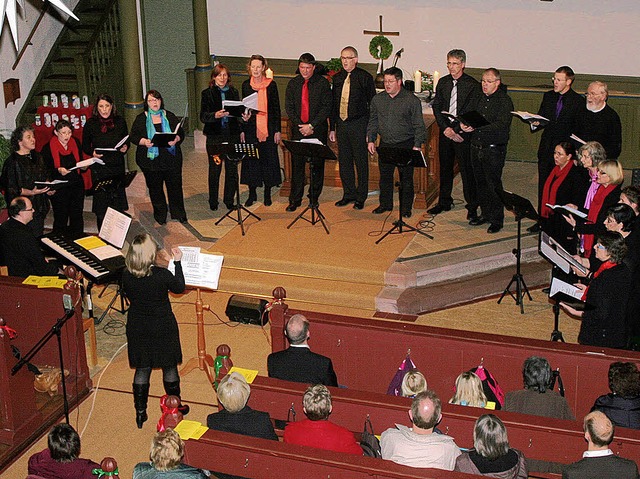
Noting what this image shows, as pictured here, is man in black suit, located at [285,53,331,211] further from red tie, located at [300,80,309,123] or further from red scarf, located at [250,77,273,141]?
red scarf, located at [250,77,273,141]

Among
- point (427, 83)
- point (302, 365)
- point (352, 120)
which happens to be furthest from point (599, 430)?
point (427, 83)

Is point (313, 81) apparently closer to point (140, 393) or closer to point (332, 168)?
point (332, 168)

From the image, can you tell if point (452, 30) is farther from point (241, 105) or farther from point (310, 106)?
point (241, 105)

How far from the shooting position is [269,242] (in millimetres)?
10039

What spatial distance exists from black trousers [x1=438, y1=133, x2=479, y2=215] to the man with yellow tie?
2.80 feet

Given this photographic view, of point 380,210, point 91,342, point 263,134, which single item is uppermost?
point 263,134

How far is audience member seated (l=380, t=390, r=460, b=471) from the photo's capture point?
496cm

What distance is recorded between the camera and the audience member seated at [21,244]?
25.6ft

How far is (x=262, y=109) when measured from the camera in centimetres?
1050

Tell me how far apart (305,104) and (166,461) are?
624 cm

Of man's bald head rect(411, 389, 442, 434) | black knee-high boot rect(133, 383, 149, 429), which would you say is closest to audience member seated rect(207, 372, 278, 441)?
man's bald head rect(411, 389, 442, 434)

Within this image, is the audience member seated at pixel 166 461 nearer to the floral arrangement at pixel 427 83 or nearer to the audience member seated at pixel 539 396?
the audience member seated at pixel 539 396

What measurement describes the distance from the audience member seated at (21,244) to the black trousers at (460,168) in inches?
177

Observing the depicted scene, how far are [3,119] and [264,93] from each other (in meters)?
4.13
